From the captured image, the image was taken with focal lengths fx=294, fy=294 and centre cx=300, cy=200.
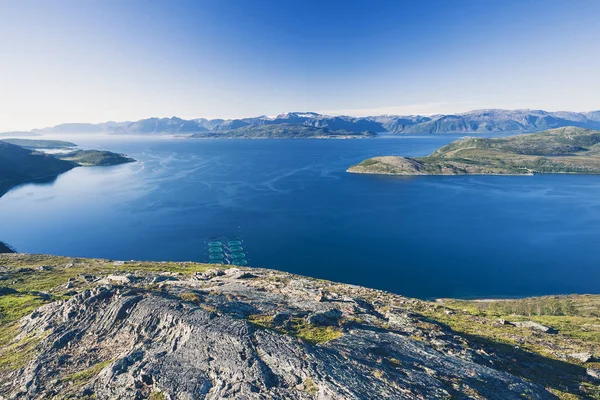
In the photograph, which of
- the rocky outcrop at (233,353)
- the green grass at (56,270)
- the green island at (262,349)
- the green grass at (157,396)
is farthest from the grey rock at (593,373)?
the green grass at (56,270)

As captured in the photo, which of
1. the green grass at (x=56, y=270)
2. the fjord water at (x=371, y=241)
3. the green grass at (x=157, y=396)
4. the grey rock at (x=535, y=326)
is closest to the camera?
the green grass at (x=157, y=396)

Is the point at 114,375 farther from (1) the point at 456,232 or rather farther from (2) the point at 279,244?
(1) the point at 456,232

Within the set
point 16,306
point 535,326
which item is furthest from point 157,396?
point 535,326

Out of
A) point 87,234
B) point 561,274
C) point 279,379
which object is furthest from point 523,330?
point 87,234

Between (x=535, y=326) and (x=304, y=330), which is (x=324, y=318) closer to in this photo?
(x=304, y=330)

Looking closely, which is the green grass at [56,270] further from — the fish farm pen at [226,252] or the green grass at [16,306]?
the fish farm pen at [226,252]

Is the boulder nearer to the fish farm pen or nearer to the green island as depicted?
the green island
